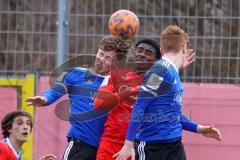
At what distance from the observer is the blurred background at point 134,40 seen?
28.9ft

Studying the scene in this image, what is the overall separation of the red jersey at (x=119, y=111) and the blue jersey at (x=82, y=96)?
0.26 feet

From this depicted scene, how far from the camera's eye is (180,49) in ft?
22.6

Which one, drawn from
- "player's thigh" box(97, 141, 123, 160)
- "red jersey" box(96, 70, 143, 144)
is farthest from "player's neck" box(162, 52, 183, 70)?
"player's thigh" box(97, 141, 123, 160)

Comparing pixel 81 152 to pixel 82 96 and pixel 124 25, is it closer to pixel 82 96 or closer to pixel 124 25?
pixel 82 96

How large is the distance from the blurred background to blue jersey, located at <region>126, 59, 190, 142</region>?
1.91 metres

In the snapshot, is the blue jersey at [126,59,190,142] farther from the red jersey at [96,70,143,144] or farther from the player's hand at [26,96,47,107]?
the player's hand at [26,96,47,107]

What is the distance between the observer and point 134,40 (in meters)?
9.00

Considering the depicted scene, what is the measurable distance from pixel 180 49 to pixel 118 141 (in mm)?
932

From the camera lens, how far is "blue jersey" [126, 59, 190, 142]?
665cm

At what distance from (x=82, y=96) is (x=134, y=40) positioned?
5.38 feet

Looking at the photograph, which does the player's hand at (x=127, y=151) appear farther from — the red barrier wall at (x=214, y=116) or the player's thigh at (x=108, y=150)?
the red barrier wall at (x=214, y=116)

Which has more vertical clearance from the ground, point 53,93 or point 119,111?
point 53,93

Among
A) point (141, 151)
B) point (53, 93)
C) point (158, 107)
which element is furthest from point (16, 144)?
point (158, 107)

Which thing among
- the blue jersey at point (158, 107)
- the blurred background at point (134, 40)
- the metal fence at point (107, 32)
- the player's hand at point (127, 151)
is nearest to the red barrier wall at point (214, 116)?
the blurred background at point (134, 40)
